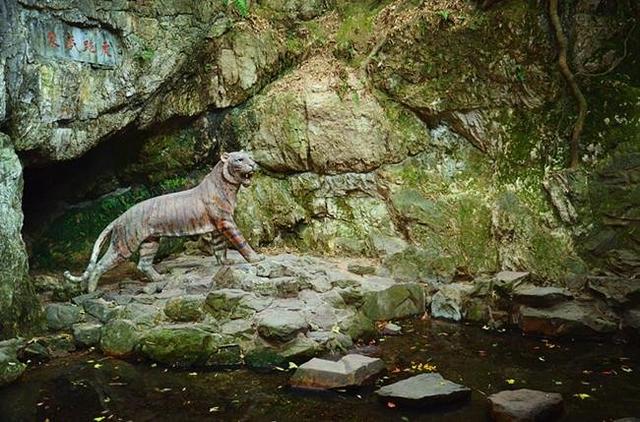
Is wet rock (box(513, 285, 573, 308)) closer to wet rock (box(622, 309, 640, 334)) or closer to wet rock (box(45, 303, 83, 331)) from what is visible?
wet rock (box(622, 309, 640, 334))

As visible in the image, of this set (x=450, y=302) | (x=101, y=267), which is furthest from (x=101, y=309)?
(x=450, y=302)

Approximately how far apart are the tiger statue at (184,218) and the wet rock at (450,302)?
8.79 ft

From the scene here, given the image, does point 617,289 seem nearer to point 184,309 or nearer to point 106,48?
point 184,309

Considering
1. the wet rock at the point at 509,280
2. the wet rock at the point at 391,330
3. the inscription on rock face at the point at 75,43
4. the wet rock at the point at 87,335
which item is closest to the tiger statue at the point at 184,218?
the wet rock at the point at 87,335

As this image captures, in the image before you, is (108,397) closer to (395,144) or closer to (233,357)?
(233,357)

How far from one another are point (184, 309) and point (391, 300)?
9.36ft

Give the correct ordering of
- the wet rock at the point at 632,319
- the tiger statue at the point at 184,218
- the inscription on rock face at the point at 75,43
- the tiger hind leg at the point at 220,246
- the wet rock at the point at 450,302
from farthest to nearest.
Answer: the tiger hind leg at the point at 220,246, the tiger statue at the point at 184,218, the wet rock at the point at 450,302, the inscription on rock face at the point at 75,43, the wet rock at the point at 632,319

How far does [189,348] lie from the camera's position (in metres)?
6.33

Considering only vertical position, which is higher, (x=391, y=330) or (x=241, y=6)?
(x=241, y=6)

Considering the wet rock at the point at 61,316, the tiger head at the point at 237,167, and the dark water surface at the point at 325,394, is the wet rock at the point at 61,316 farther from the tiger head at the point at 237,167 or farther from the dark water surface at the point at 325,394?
the tiger head at the point at 237,167

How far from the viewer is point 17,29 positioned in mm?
7051

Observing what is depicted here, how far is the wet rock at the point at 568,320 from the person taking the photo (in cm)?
694

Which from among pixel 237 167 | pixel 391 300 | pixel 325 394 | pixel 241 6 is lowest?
pixel 325 394

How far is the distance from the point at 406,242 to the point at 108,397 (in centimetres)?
552
